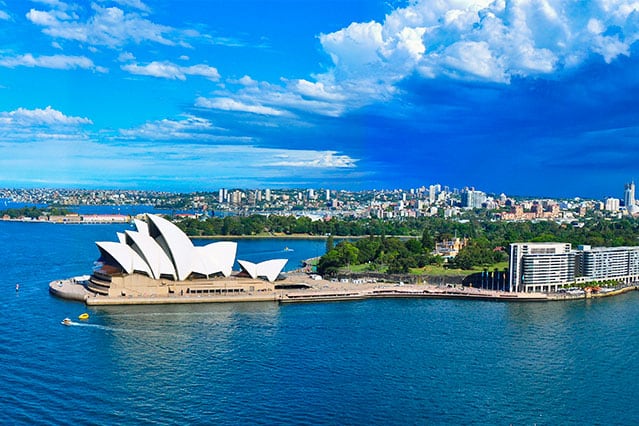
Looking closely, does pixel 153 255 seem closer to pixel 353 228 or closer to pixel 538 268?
pixel 538 268

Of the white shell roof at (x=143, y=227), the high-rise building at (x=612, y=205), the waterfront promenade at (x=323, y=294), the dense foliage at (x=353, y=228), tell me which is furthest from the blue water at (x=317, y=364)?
the high-rise building at (x=612, y=205)

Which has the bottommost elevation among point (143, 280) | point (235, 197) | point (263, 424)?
point (263, 424)

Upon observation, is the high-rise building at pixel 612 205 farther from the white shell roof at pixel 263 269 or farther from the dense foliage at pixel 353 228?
the white shell roof at pixel 263 269

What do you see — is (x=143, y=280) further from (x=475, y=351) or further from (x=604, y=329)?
(x=604, y=329)

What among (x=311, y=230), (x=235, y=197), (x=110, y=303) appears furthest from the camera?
(x=235, y=197)

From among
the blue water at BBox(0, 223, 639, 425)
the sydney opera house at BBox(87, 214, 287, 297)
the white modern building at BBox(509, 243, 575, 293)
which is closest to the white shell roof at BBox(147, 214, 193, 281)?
the sydney opera house at BBox(87, 214, 287, 297)

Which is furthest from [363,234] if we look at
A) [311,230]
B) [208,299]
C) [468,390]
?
[468,390]

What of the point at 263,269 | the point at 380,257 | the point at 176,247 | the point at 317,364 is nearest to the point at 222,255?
the point at 263,269
